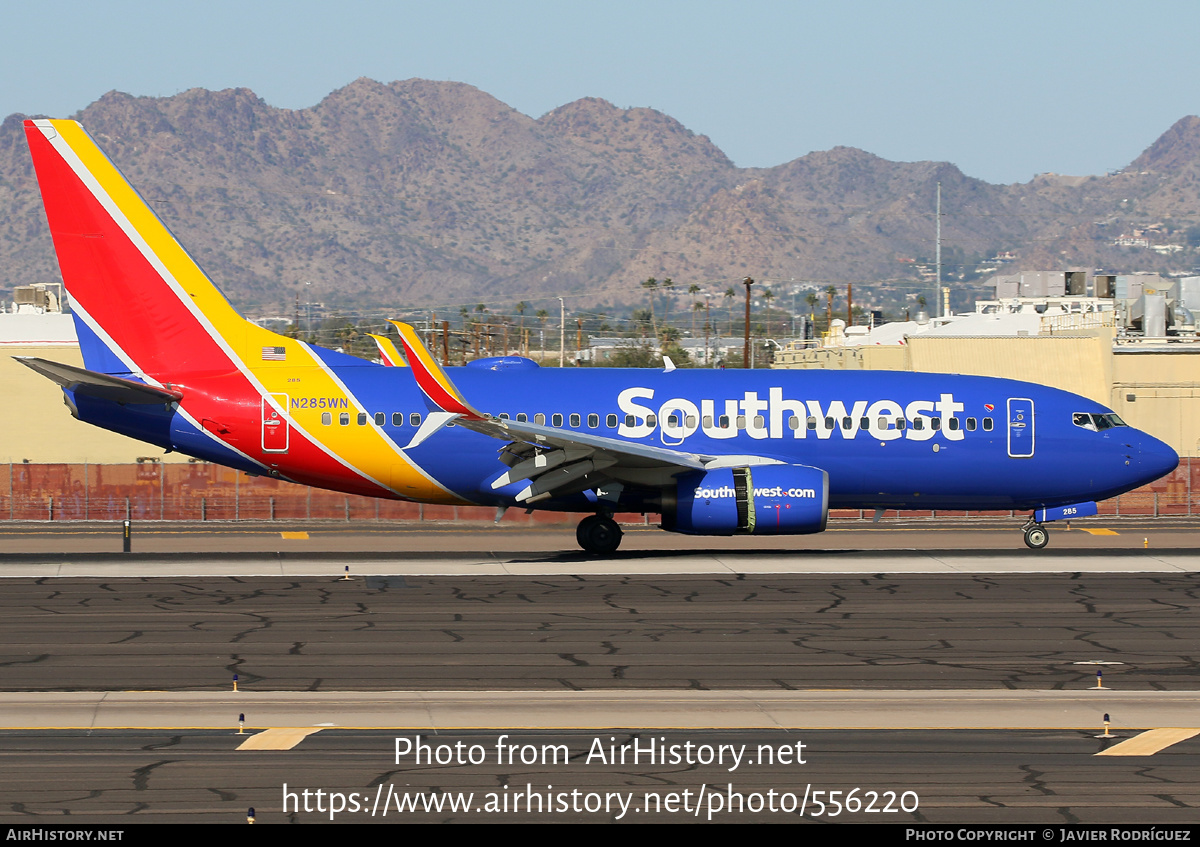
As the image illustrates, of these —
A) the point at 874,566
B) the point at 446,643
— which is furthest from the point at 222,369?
the point at 874,566

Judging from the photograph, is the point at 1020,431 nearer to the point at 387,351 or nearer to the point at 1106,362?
the point at 387,351

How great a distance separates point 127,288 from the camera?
1227 inches

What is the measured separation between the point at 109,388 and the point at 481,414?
27.6 feet

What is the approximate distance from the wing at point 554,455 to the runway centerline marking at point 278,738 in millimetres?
13240

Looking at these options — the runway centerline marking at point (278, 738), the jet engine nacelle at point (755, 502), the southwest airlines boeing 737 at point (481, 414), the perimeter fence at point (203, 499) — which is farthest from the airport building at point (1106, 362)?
the runway centerline marking at point (278, 738)

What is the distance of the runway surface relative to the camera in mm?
13102

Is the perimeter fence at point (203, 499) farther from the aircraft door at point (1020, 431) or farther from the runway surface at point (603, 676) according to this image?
the runway surface at point (603, 676)

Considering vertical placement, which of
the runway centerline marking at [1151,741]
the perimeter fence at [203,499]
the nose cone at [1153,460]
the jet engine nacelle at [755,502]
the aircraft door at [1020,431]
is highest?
the aircraft door at [1020,431]

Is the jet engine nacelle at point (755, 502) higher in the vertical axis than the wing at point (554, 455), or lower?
lower

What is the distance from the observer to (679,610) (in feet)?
76.8

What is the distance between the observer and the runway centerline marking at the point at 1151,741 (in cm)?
1438

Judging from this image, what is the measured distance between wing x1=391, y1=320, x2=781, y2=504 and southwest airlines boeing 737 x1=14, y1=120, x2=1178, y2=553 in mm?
87
